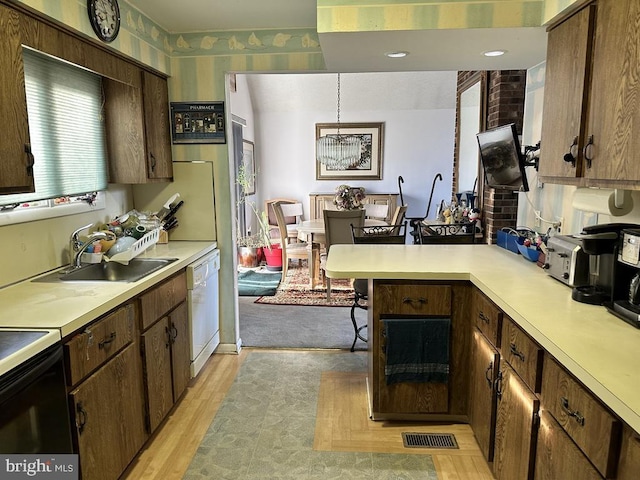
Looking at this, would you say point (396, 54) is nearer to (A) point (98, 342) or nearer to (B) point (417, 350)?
(B) point (417, 350)

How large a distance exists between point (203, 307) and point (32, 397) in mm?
1576

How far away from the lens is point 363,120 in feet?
22.7

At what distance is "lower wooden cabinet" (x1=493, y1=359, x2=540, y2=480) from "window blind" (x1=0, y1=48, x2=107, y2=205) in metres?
2.33

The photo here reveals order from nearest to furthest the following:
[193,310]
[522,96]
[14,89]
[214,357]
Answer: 1. [14,89]
2. [193,310]
3. [214,357]
4. [522,96]

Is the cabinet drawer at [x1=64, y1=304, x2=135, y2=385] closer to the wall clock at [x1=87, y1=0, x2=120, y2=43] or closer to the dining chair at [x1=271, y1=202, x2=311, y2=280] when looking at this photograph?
the wall clock at [x1=87, y1=0, x2=120, y2=43]

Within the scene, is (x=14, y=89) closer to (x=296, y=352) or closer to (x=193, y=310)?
(x=193, y=310)

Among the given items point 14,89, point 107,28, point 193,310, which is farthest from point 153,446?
point 107,28

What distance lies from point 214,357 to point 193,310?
2.34 ft

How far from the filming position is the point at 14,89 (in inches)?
67.2

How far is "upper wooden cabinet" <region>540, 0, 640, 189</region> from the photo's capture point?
1437 mm

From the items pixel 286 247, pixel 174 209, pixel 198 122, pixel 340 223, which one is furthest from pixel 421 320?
pixel 286 247

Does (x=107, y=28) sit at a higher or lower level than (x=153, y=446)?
higher

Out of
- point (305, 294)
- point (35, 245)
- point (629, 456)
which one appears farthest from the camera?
point (305, 294)

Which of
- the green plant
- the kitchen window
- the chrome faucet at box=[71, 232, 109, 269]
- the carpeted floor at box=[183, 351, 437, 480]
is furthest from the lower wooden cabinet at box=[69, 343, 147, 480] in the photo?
the green plant
